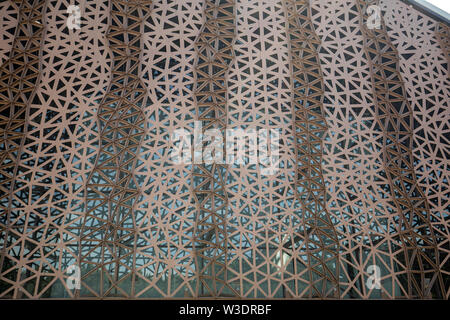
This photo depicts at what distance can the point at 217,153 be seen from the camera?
798 cm

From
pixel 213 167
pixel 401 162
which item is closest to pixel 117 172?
pixel 213 167

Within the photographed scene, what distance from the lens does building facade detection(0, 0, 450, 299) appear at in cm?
746

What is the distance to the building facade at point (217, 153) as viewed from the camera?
7.46m

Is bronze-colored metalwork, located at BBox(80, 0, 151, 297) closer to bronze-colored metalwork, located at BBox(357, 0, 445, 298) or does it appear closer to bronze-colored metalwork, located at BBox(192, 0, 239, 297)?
bronze-colored metalwork, located at BBox(192, 0, 239, 297)

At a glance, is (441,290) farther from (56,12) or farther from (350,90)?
(56,12)

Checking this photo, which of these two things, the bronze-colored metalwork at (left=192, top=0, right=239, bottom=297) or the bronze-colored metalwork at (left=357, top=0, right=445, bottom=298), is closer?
the bronze-colored metalwork at (left=192, top=0, right=239, bottom=297)

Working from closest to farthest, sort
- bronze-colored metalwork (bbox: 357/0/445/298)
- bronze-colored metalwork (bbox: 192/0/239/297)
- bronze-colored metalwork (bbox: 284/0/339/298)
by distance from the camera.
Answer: bronze-colored metalwork (bbox: 192/0/239/297)
bronze-colored metalwork (bbox: 284/0/339/298)
bronze-colored metalwork (bbox: 357/0/445/298)

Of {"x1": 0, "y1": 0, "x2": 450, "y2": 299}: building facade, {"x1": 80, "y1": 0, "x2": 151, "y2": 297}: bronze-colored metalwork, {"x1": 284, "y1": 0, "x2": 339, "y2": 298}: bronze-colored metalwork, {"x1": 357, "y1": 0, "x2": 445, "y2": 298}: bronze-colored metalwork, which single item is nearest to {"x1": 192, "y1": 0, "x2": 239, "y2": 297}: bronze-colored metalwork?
{"x1": 0, "y1": 0, "x2": 450, "y2": 299}: building facade

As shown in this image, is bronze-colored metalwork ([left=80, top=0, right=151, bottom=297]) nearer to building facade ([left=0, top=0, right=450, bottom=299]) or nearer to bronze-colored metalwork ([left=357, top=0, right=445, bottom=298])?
building facade ([left=0, top=0, right=450, bottom=299])

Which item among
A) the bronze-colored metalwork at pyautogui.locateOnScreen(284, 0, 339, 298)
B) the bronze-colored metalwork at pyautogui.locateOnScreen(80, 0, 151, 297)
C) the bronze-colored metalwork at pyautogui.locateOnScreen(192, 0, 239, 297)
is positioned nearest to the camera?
the bronze-colored metalwork at pyautogui.locateOnScreen(80, 0, 151, 297)

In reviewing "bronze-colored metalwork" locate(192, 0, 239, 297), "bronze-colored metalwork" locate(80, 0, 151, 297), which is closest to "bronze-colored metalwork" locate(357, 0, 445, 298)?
"bronze-colored metalwork" locate(192, 0, 239, 297)

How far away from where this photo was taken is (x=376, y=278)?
7.86 metres

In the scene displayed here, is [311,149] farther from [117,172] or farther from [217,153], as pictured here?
[117,172]

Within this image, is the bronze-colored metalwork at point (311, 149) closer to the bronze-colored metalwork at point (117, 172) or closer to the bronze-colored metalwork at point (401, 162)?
the bronze-colored metalwork at point (401, 162)
